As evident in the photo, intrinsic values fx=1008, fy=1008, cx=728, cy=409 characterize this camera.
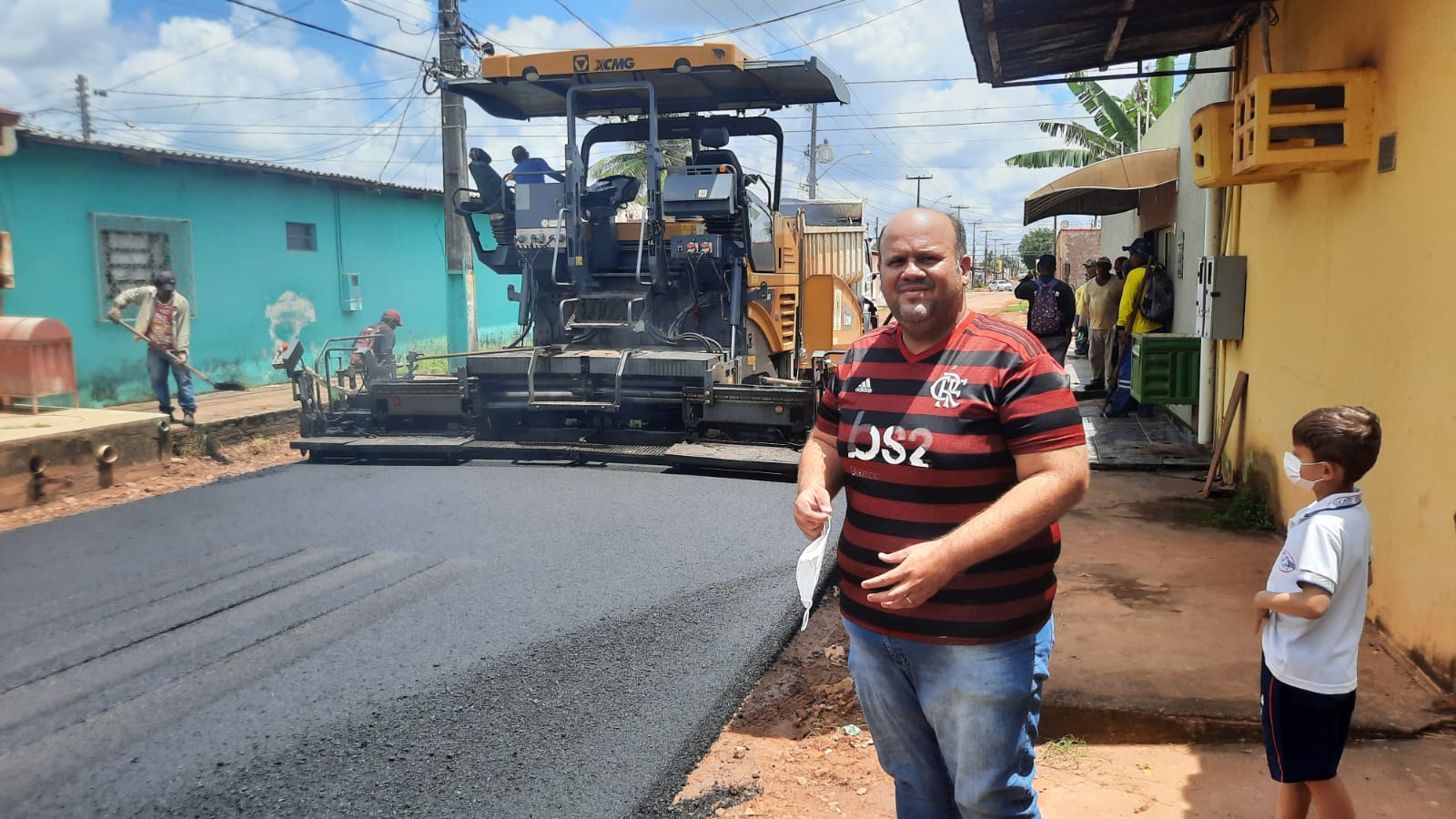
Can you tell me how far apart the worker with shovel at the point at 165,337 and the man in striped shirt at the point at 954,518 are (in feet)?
28.1

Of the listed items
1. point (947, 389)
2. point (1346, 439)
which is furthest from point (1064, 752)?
point (947, 389)

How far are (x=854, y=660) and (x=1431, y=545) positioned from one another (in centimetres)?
237

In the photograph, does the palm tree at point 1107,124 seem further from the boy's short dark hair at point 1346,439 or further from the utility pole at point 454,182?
the boy's short dark hair at point 1346,439

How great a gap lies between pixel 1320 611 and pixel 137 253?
12.8 metres

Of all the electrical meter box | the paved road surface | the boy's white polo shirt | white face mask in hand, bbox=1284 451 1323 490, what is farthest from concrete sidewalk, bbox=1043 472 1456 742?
the electrical meter box

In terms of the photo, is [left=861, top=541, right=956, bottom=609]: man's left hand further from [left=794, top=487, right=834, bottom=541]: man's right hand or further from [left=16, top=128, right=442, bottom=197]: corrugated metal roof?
[left=16, top=128, right=442, bottom=197]: corrugated metal roof

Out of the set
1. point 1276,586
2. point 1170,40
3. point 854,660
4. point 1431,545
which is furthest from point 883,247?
point 1170,40

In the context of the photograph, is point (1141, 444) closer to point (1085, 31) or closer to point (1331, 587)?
point (1085, 31)

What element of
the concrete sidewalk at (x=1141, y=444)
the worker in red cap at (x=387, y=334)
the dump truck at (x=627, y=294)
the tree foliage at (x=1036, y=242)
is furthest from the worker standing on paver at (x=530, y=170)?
the tree foliage at (x=1036, y=242)

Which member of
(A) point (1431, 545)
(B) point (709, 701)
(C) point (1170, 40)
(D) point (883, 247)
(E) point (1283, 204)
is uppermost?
(C) point (1170, 40)

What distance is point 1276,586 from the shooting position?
93.4 inches

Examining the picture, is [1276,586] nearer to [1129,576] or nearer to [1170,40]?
[1129,576]

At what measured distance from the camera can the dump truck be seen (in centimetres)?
756

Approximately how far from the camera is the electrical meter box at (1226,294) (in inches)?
253
